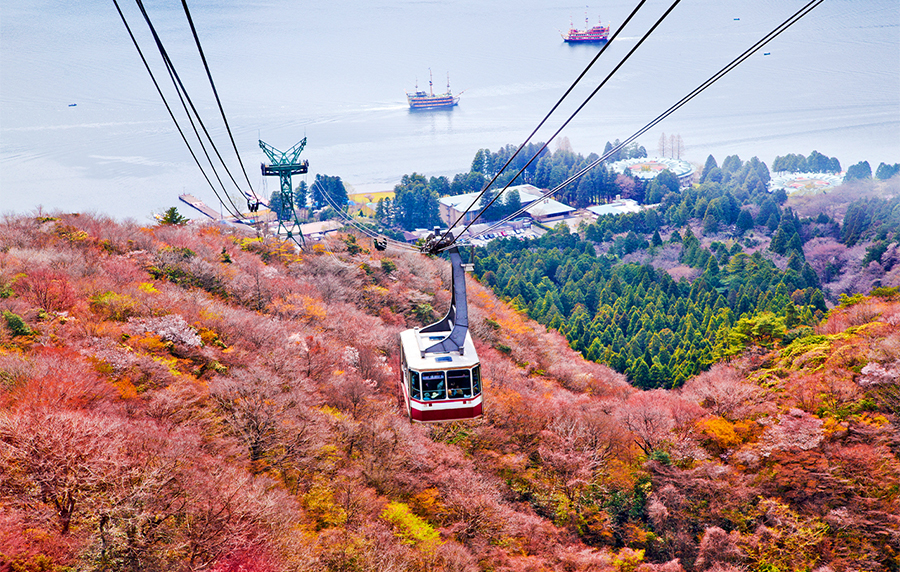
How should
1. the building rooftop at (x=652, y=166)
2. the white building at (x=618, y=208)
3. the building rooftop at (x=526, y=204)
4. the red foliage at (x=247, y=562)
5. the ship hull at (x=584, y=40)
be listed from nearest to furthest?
the red foliage at (x=247, y=562) < the building rooftop at (x=526, y=204) < the white building at (x=618, y=208) < the building rooftop at (x=652, y=166) < the ship hull at (x=584, y=40)

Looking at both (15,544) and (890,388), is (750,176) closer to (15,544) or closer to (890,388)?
(890,388)

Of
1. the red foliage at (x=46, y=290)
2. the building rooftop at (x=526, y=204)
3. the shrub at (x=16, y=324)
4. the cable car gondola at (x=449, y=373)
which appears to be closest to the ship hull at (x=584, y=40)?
the building rooftop at (x=526, y=204)

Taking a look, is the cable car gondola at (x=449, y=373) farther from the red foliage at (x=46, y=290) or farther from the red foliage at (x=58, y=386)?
the red foliage at (x=46, y=290)

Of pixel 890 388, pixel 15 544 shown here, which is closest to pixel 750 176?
pixel 890 388

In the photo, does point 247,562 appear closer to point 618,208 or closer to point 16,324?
point 16,324

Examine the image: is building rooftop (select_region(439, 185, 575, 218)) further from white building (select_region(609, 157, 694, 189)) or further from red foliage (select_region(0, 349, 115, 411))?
red foliage (select_region(0, 349, 115, 411))

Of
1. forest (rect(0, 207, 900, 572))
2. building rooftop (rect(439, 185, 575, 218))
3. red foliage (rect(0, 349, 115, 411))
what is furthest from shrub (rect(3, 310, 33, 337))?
building rooftop (rect(439, 185, 575, 218))

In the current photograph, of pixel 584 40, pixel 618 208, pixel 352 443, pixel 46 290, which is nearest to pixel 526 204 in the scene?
pixel 618 208
